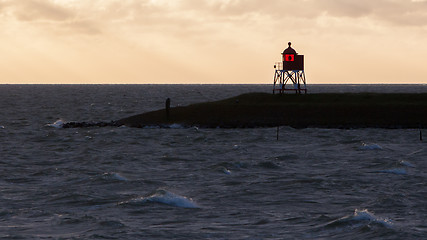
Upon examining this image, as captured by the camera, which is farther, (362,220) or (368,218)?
(368,218)

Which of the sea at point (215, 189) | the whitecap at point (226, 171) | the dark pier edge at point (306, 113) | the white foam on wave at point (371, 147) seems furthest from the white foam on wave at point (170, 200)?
the dark pier edge at point (306, 113)

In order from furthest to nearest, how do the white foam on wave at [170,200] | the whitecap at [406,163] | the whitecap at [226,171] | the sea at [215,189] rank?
the whitecap at [406,163], the whitecap at [226,171], the white foam on wave at [170,200], the sea at [215,189]

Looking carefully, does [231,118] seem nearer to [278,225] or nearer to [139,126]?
[139,126]

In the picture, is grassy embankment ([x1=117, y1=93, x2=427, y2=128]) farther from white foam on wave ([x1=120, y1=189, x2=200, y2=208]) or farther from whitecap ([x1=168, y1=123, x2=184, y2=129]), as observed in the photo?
white foam on wave ([x1=120, y1=189, x2=200, y2=208])

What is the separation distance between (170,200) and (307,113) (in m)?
41.6

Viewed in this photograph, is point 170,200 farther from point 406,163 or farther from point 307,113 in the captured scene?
point 307,113

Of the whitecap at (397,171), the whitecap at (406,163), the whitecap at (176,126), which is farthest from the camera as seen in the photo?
the whitecap at (176,126)

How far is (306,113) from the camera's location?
65.4 m

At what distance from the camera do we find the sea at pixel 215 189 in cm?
2108

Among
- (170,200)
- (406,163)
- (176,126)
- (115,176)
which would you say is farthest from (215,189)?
(176,126)

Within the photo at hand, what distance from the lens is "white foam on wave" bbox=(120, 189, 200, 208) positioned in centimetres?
2500

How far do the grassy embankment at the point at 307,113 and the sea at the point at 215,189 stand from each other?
9350 mm

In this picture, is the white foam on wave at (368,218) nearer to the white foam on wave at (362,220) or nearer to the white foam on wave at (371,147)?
the white foam on wave at (362,220)

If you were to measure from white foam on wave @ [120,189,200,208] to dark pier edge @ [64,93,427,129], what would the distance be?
37243 millimetres
